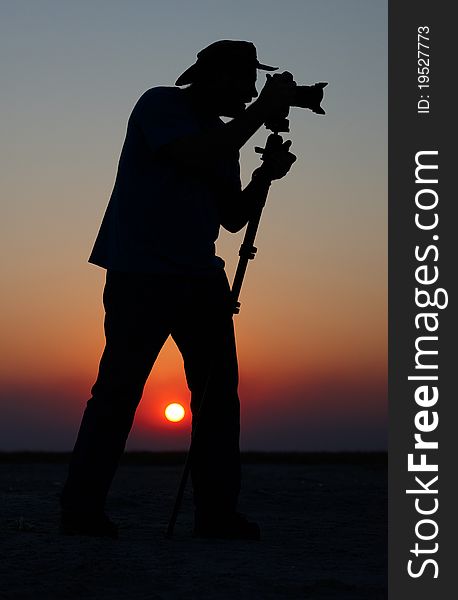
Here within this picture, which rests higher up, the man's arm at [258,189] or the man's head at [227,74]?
the man's head at [227,74]

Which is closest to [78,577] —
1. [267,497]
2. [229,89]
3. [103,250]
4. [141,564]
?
[141,564]

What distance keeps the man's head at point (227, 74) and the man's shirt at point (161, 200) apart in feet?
0.36

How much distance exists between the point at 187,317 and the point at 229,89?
3.13ft

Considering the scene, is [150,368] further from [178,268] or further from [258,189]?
[258,189]

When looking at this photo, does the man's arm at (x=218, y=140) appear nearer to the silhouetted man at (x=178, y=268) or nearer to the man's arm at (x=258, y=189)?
the silhouetted man at (x=178, y=268)

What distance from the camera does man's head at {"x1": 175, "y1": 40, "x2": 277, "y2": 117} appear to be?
4375 millimetres

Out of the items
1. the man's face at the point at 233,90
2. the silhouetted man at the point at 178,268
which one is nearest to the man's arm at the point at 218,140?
the silhouetted man at the point at 178,268

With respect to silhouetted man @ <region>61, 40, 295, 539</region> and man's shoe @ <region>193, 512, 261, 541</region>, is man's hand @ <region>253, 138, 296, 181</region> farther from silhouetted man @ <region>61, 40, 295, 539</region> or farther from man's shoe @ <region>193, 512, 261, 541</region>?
man's shoe @ <region>193, 512, 261, 541</region>

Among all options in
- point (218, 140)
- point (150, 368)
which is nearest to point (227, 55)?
point (218, 140)

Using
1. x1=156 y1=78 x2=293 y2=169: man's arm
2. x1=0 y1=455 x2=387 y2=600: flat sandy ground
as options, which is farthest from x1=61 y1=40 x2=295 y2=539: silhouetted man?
x1=0 y1=455 x2=387 y2=600: flat sandy ground

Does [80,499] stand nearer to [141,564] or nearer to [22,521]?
[22,521]

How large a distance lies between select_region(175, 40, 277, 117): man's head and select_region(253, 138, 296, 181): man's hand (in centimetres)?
22

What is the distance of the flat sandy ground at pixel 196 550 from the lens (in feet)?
10.6

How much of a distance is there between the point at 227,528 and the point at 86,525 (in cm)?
58
